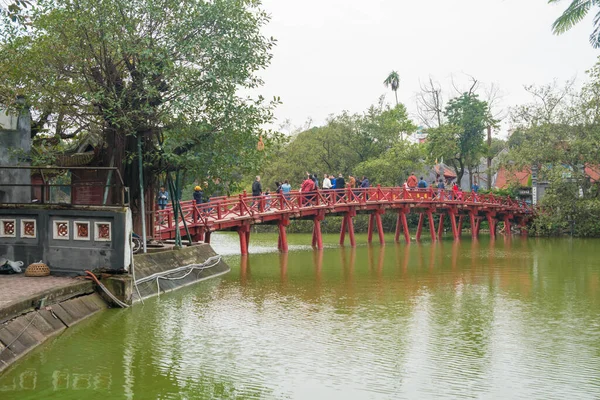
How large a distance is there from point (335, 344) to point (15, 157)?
12108 mm

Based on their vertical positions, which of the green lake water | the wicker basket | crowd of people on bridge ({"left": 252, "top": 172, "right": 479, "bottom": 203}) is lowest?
the green lake water

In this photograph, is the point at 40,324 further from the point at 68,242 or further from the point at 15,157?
the point at 15,157

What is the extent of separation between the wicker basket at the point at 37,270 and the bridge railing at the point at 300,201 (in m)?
5.99

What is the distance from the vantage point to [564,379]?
28.1 feet

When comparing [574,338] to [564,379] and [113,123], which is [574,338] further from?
[113,123]

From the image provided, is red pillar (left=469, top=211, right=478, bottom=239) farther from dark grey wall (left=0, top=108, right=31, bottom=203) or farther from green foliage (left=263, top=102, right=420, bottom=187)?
dark grey wall (left=0, top=108, right=31, bottom=203)

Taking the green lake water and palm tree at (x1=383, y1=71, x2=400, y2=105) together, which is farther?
palm tree at (x1=383, y1=71, x2=400, y2=105)

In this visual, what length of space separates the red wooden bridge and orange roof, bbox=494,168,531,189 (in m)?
1.52

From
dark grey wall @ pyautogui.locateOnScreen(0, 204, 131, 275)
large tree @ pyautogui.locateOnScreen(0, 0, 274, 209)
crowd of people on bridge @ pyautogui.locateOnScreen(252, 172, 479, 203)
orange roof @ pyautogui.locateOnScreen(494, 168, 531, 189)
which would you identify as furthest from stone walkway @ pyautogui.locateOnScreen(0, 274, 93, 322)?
orange roof @ pyautogui.locateOnScreen(494, 168, 531, 189)

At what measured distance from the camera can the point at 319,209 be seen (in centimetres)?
3006

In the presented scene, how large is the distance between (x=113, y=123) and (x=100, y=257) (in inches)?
163

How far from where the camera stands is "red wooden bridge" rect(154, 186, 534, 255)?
2348 centimetres

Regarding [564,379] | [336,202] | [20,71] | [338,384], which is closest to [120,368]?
[338,384]

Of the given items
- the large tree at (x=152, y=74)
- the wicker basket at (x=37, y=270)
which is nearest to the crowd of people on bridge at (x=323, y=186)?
the large tree at (x=152, y=74)
